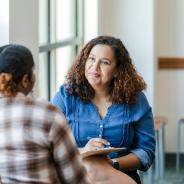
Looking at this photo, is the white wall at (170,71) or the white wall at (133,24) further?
the white wall at (170,71)

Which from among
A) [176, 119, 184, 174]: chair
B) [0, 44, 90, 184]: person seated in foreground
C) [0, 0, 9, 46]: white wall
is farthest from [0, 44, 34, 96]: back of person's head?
[176, 119, 184, 174]: chair

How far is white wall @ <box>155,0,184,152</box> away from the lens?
538 centimetres

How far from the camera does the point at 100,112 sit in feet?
7.63

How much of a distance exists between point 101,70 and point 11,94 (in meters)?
0.96

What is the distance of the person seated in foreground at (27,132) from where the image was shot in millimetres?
1371

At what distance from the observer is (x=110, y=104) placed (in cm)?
233

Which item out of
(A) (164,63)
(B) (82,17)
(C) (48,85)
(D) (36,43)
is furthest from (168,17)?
(D) (36,43)

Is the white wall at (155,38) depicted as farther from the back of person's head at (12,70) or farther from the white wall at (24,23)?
the back of person's head at (12,70)

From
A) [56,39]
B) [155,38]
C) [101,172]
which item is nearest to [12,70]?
[101,172]

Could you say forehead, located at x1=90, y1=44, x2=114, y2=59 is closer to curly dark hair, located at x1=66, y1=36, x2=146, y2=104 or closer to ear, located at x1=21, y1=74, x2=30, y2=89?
curly dark hair, located at x1=66, y1=36, x2=146, y2=104

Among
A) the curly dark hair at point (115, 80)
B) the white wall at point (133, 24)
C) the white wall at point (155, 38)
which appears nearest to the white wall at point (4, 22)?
the curly dark hair at point (115, 80)

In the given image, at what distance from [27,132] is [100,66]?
102cm

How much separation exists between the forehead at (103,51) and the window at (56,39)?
716mm

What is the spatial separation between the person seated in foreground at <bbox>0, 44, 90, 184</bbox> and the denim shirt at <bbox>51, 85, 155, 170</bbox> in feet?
2.77
